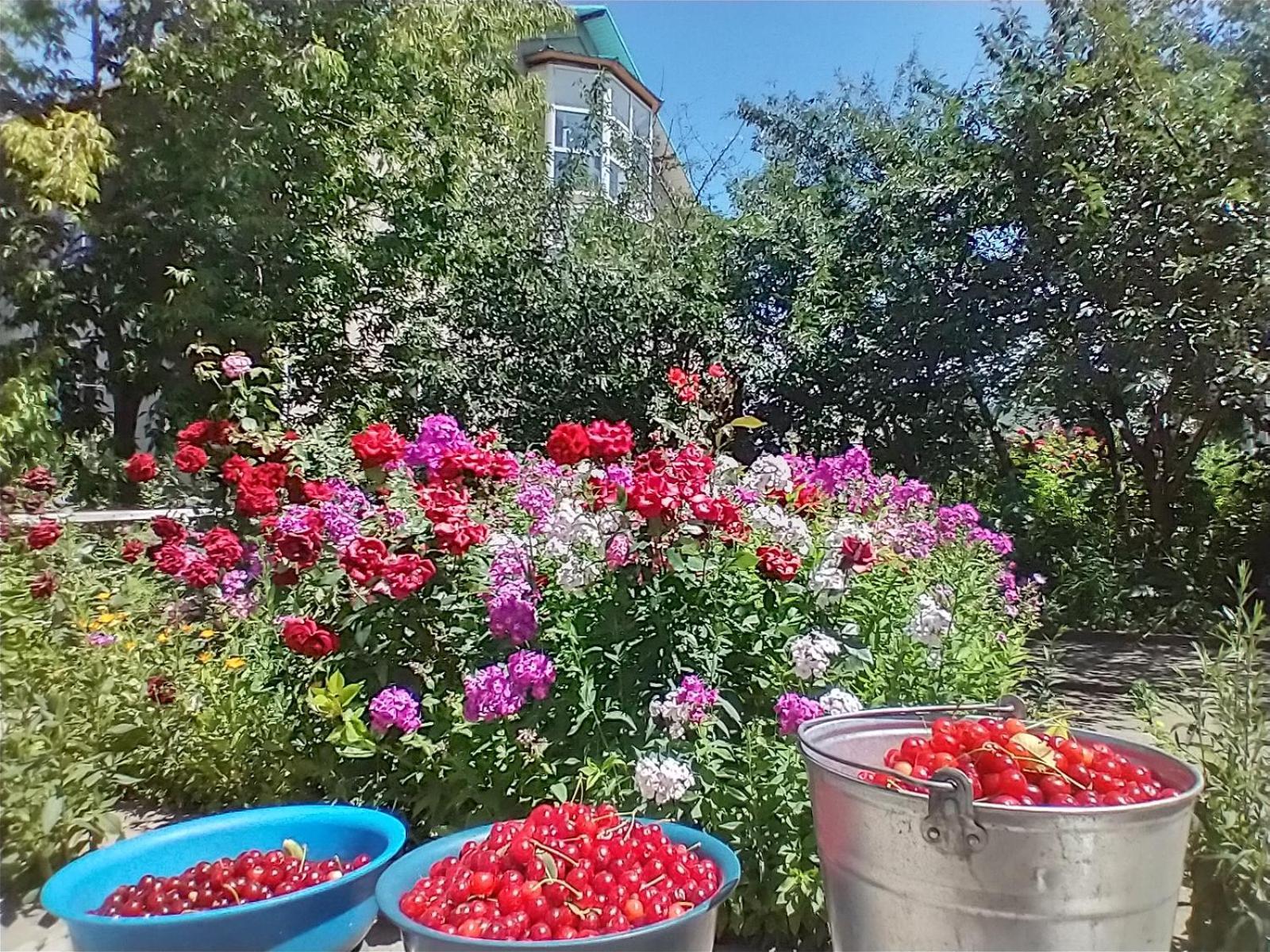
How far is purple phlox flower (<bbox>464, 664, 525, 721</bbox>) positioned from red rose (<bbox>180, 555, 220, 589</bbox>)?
0.88m

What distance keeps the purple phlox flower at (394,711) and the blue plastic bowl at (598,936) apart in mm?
457

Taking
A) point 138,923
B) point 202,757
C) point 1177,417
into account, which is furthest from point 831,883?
point 1177,417

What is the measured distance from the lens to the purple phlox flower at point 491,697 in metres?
2.13

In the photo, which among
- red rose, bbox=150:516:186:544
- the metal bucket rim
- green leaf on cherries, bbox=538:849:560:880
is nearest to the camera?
the metal bucket rim

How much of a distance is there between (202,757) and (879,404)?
4782 millimetres

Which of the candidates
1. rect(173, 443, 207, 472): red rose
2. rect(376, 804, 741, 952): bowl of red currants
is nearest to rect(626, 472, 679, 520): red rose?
rect(376, 804, 741, 952): bowl of red currants

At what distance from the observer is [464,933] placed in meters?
1.48

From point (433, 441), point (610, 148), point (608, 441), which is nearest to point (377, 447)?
point (433, 441)

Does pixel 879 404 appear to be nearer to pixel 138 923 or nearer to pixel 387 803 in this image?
pixel 387 803

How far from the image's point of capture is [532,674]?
2154 mm

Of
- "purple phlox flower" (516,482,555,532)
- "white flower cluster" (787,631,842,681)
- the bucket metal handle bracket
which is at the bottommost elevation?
the bucket metal handle bracket

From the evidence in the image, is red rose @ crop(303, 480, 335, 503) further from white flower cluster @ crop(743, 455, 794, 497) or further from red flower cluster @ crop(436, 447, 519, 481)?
white flower cluster @ crop(743, 455, 794, 497)

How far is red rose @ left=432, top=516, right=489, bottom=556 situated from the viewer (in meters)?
2.31

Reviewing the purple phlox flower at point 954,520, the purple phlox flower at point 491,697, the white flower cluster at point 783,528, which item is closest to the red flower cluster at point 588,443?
the white flower cluster at point 783,528
